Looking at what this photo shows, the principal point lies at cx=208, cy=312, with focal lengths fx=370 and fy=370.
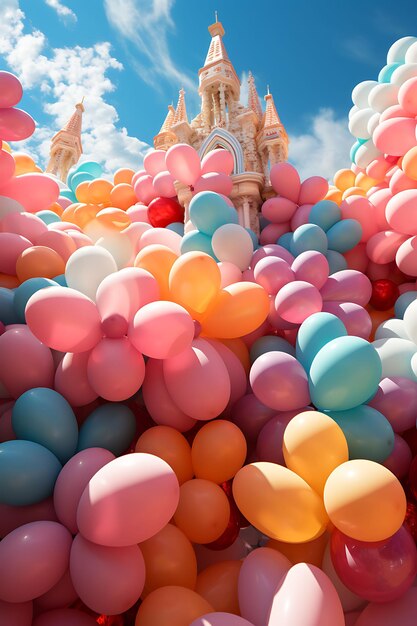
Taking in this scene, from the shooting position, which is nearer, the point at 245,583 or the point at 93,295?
the point at 245,583

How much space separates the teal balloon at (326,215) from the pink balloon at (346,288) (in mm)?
1034

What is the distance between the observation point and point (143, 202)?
17.7 feet

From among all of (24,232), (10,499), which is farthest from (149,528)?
(24,232)

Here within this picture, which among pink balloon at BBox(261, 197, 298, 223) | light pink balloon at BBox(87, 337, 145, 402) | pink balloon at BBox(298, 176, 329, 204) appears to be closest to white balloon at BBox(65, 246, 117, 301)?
light pink balloon at BBox(87, 337, 145, 402)

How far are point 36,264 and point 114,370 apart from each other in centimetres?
153

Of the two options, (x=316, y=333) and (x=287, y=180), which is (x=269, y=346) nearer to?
(x=316, y=333)

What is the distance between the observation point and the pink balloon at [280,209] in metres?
4.68

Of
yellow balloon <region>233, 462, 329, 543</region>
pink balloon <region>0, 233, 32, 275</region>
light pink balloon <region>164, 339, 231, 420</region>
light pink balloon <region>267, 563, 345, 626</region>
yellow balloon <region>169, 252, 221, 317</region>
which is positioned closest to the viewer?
light pink balloon <region>267, 563, 345, 626</region>

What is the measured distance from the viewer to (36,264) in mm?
3055

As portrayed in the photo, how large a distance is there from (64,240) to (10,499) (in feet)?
7.50

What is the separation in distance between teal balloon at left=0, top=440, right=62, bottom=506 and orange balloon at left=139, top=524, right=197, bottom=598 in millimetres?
578

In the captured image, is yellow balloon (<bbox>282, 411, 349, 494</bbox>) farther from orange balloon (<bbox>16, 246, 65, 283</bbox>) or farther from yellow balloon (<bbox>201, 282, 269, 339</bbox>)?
orange balloon (<bbox>16, 246, 65, 283</bbox>)

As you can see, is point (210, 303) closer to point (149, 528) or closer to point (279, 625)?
point (149, 528)

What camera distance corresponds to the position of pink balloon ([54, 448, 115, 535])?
174cm
